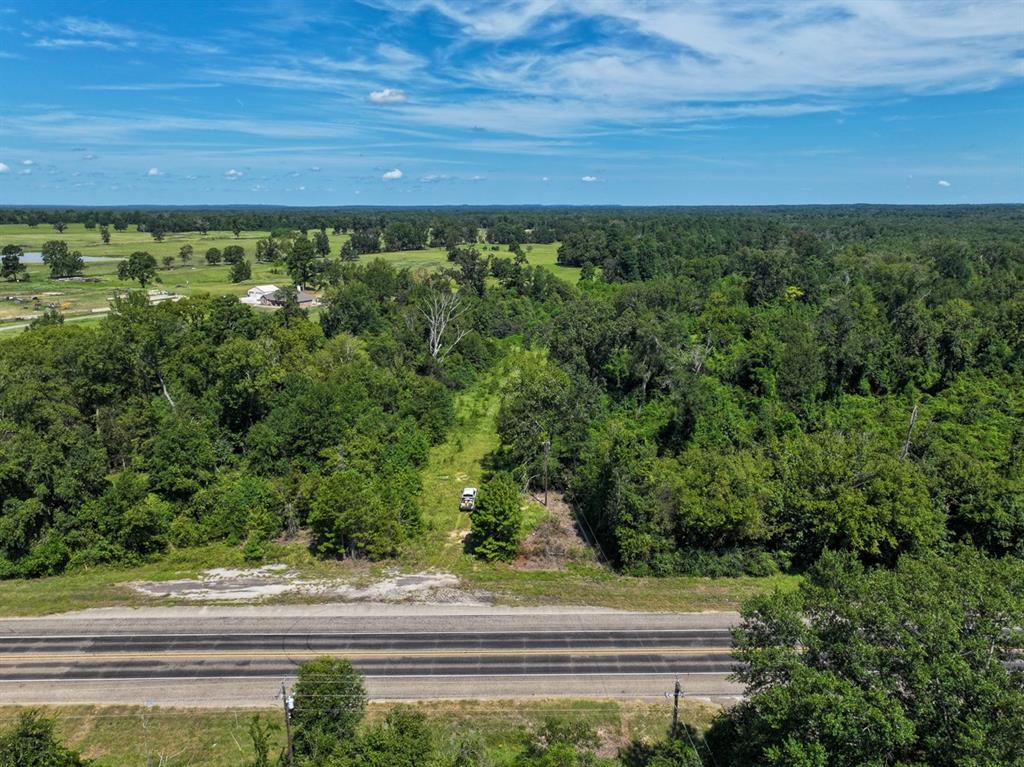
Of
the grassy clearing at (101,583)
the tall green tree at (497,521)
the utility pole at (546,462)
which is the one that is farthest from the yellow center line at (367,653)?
the utility pole at (546,462)

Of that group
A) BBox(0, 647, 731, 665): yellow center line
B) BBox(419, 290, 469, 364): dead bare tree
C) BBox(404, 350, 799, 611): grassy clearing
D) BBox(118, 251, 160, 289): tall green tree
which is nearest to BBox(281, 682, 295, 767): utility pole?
BBox(0, 647, 731, 665): yellow center line

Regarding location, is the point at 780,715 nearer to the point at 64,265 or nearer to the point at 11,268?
the point at 64,265

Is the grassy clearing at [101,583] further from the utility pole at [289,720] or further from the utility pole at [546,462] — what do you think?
the utility pole at [546,462]

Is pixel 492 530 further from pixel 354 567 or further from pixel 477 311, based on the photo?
pixel 477 311

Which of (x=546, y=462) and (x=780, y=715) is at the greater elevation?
(x=780, y=715)

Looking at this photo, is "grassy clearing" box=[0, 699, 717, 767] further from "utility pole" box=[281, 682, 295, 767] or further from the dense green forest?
the dense green forest

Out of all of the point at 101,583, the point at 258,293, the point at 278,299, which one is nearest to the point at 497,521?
the point at 101,583
